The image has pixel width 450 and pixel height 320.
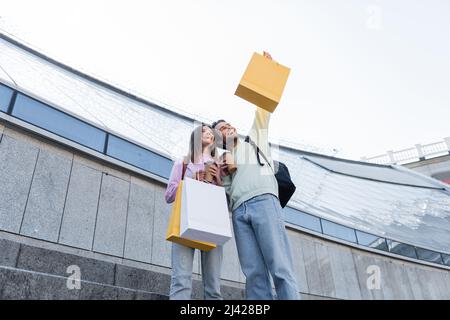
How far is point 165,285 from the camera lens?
491 cm

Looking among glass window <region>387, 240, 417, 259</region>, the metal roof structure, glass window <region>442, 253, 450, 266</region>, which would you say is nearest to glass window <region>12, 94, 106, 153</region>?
the metal roof structure

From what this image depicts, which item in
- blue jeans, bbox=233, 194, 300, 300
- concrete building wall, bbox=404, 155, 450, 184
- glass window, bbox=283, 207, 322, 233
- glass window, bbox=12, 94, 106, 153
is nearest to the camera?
blue jeans, bbox=233, 194, 300, 300

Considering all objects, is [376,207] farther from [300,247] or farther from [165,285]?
[165,285]

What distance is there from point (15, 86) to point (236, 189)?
424 cm

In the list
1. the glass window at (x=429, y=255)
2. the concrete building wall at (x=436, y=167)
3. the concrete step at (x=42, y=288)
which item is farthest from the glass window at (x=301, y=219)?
the concrete building wall at (x=436, y=167)

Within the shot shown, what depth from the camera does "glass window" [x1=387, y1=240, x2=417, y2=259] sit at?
10820 millimetres

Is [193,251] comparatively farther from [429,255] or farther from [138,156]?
[429,255]

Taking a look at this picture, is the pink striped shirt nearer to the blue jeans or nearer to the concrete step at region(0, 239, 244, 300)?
the blue jeans

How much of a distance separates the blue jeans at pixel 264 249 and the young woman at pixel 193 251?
34 cm

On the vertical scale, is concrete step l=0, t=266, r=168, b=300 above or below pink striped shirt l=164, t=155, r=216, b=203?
below

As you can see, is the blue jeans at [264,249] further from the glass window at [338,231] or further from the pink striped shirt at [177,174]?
the glass window at [338,231]

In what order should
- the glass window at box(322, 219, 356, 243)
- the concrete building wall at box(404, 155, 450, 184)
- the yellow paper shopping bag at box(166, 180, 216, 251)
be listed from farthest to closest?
the concrete building wall at box(404, 155, 450, 184), the glass window at box(322, 219, 356, 243), the yellow paper shopping bag at box(166, 180, 216, 251)

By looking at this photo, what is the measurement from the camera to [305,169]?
1115cm

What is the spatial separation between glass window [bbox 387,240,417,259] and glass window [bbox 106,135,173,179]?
23.2 ft
